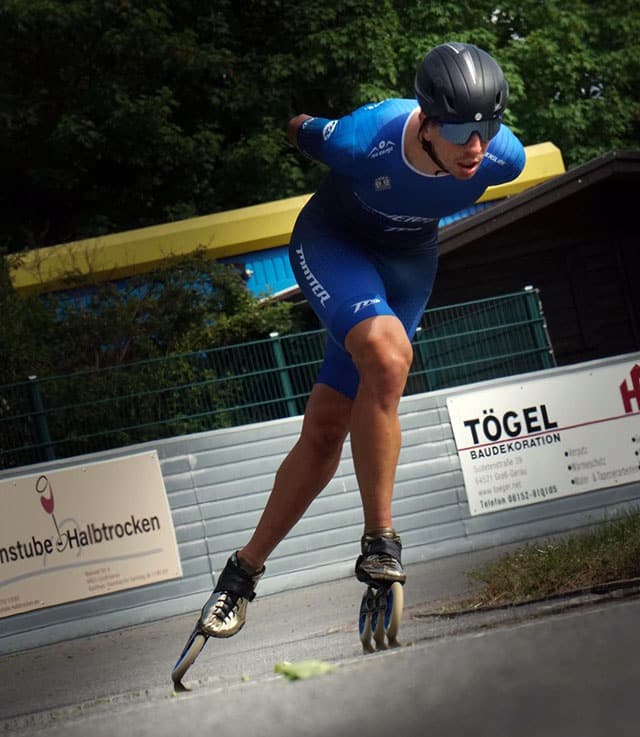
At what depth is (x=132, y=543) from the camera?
10.2 metres

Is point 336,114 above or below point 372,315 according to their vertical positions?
above

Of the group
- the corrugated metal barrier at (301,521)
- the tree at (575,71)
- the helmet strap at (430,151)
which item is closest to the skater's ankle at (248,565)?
the helmet strap at (430,151)

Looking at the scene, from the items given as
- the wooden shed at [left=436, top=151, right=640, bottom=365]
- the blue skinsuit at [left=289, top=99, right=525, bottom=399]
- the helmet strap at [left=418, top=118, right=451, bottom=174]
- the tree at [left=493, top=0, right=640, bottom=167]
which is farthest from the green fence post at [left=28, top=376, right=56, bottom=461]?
the tree at [left=493, top=0, right=640, bottom=167]

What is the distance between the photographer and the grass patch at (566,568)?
5.52 meters

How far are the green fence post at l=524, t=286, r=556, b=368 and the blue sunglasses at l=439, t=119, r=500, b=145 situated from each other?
822 centimetres

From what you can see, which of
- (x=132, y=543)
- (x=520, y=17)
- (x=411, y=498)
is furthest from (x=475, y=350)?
(x=520, y=17)

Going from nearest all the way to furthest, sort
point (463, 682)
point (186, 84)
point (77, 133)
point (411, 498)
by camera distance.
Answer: point (463, 682) < point (411, 498) < point (77, 133) < point (186, 84)

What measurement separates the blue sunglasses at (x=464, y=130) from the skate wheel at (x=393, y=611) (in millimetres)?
1452

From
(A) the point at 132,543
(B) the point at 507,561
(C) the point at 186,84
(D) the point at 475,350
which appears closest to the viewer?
(B) the point at 507,561

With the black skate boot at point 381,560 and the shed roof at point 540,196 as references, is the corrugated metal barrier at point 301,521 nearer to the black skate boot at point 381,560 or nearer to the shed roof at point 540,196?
the black skate boot at point 381,560

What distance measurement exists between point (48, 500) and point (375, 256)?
21.3 feet

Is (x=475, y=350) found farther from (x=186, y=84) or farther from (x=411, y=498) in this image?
(x=186, y=84)

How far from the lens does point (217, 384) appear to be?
1146 centimetres

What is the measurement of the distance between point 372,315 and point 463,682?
64.1 inches
